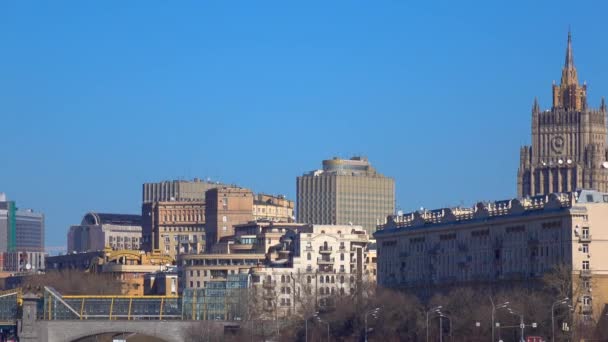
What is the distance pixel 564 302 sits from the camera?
198125 mm

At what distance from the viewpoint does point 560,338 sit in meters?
197

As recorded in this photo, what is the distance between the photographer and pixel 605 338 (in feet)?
648

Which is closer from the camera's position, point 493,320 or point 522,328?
point 522,328

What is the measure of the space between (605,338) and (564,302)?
4.43 meters

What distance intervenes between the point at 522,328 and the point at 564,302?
11947 millimetres

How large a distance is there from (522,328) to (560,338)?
36.5 feet

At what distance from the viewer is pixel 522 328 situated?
187125 millimetres

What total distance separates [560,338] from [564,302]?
3024 mm

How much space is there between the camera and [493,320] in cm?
19988

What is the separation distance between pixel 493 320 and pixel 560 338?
5.99 metres

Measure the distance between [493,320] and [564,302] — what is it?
6.16m
